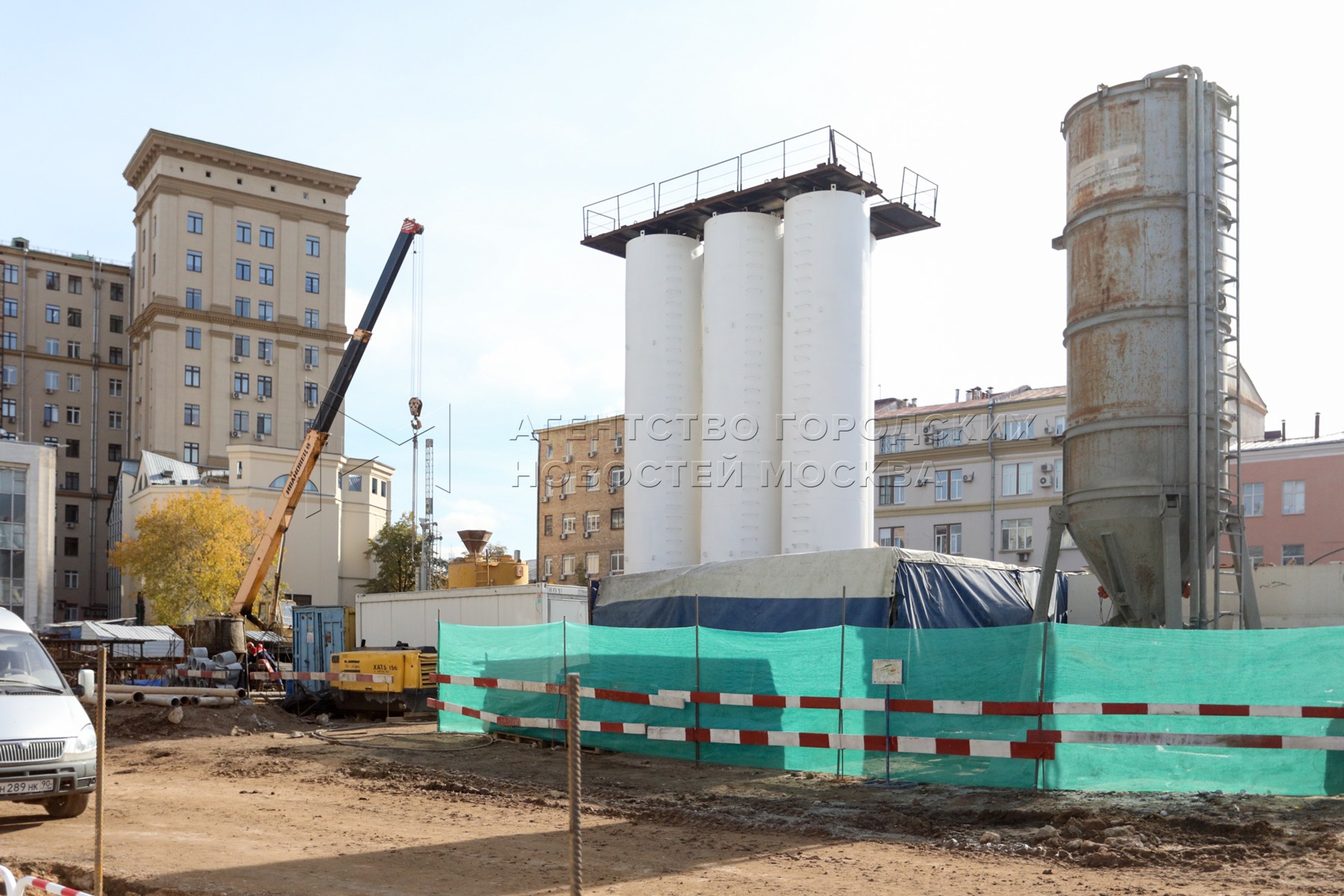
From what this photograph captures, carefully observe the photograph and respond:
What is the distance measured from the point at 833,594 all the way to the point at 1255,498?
4530 cm

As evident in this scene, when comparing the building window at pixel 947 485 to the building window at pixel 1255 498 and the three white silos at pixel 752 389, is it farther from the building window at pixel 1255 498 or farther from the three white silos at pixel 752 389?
the three white silos at pixel 752 389

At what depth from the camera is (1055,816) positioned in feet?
39.7

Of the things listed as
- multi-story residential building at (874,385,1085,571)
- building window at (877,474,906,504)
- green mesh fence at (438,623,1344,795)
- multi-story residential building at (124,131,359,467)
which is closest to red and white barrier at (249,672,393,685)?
green mesh fence at (438,623,1344,795)

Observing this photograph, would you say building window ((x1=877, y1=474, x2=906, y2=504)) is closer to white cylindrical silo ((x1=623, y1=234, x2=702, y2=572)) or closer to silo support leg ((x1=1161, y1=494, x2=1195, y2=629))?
white cylindrical silo ((x1=623, y1=234, x2=702, y2=572))

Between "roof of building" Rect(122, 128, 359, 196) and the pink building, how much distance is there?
2619 inches

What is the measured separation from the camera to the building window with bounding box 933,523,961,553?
63469 millimetres

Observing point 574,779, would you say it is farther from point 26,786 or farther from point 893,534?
point 893,534

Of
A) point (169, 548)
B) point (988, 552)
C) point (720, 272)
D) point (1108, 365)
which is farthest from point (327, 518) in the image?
point (1108, 365)

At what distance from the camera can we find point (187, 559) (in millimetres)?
62188

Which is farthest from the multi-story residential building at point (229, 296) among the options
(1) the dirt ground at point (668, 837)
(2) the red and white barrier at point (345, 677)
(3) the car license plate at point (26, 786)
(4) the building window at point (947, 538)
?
(3) the car license plate at point (26, 786)

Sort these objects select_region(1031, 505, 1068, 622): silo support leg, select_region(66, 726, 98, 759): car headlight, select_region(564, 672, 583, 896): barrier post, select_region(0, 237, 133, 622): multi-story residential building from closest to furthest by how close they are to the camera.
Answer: select_region(564, 672, 583, 896): barrier post → select_region(66, 726, 98, 759): car headlight → select_region(1031, 505, 1068, 622): silo support leg → select_region(0, 237, 133, 622): multi-story residential building

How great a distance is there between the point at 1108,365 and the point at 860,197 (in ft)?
59.5

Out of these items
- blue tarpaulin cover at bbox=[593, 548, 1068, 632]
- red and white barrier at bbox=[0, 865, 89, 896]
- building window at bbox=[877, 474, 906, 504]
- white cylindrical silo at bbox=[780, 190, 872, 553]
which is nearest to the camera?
red and white barrier at bbox=[0, 865, 89, 896]

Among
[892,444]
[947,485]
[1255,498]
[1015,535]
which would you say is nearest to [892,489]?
[892,444]
